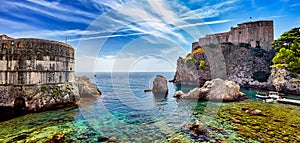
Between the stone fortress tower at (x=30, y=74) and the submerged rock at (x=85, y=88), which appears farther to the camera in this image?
the submerged rock at (x=85, y=88)

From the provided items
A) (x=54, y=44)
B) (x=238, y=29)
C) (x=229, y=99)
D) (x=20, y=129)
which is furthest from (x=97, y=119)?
(x=238, y=29)

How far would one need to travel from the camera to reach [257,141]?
9.42m

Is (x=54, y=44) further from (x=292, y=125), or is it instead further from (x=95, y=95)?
(x=292, y=125)

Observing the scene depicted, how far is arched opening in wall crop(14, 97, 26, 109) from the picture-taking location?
15.2 m

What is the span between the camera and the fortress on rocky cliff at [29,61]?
1533 centimetres

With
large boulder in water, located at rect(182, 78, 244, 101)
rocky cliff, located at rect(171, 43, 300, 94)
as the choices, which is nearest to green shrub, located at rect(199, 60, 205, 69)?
rocky cliff, located at rect(171, 43, 300, 94)

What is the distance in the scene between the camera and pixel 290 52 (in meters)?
28.3

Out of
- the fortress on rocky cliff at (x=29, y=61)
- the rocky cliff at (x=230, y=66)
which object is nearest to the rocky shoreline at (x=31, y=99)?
the fortress on rocky cliff at (x=29, y=61)

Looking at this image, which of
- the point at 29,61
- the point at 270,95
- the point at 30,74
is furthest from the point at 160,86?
the point at 29,61

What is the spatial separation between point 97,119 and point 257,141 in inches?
471

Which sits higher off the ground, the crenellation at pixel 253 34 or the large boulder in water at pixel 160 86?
the crenellation at pixel 253 34

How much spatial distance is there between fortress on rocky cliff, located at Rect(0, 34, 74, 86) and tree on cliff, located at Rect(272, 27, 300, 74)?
117 ft

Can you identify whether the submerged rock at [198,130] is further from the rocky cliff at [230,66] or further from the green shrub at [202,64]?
the green shrub at [202,64]

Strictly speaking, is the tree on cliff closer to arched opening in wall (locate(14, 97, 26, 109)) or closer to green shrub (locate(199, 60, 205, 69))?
green shrub (locate(199, 60, 205, 69))
